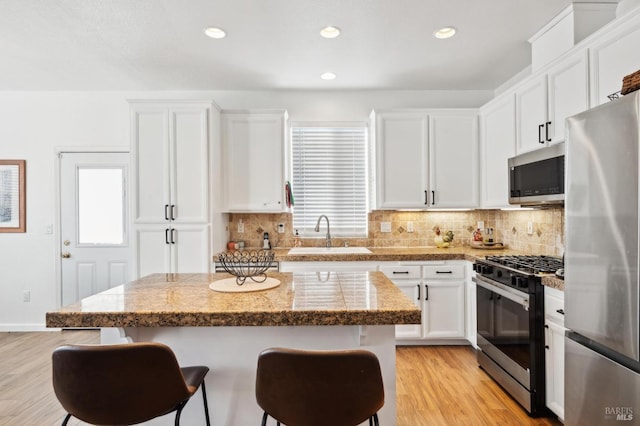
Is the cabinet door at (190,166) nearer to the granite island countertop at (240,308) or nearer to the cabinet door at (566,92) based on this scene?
the granite island countertop at (240,308)

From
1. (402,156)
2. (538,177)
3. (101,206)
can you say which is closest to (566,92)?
(538,177)

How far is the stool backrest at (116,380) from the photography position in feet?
3.62

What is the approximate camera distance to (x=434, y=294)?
128 inches

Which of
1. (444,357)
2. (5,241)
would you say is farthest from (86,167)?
(444,357)

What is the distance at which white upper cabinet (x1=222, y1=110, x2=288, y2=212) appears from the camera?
3.57m

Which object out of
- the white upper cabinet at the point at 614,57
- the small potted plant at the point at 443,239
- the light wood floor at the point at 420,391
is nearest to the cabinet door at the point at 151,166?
the light wood floor at the point at 420,391

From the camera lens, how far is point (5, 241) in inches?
151

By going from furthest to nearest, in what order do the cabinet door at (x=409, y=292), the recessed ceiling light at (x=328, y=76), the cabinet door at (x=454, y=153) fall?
the cabinet door at (x=454, y=153) → the recessed ceiling light at (x=328, y=76) → the cabinet door at (x=409, y=292)

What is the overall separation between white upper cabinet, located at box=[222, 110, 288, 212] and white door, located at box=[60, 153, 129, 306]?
1.29 m

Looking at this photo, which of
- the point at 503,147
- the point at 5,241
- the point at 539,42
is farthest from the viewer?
the point at 5,241

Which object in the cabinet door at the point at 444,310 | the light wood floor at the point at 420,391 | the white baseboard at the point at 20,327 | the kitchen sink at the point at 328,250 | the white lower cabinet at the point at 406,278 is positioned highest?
the kitchen sink at the point at 328,250

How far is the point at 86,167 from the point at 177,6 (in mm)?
2481

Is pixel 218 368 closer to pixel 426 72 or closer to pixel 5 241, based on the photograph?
pixel 426 72

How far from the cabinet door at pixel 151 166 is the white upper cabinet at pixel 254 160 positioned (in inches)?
22.3
